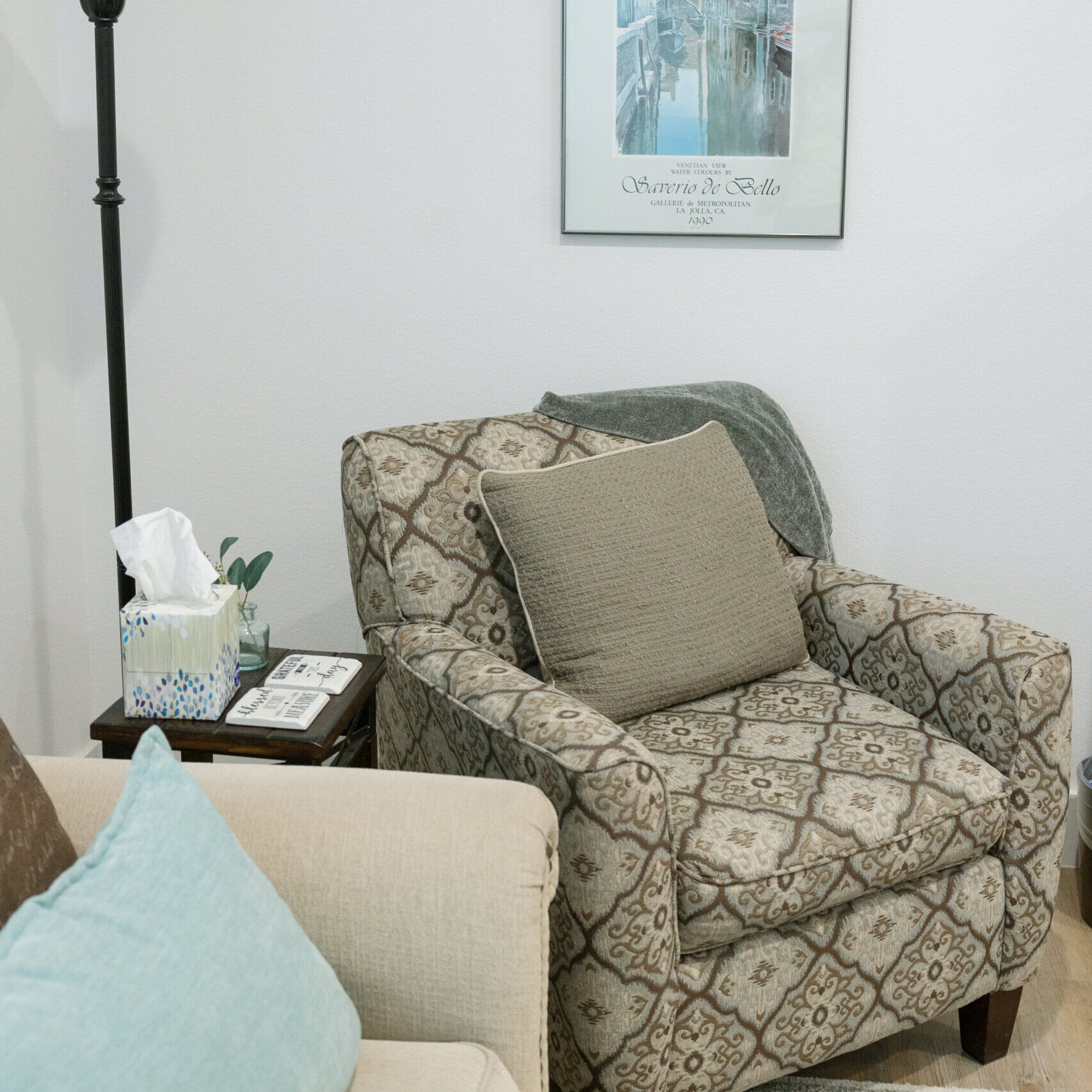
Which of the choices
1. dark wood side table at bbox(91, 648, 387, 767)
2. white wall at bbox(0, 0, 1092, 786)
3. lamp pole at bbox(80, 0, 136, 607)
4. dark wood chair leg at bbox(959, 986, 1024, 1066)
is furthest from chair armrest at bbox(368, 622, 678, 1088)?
white wall at bbox(0, 0, 1092, 786)

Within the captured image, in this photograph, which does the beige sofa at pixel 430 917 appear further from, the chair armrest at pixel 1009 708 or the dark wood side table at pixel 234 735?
the chair armrest at pixel 1009 708

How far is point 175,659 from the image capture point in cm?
143

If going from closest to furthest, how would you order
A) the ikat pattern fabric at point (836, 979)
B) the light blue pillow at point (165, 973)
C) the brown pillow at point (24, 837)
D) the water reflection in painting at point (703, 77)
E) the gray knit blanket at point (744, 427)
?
the light blue pillow at point (165, 973), the brown pillow at point (24, 837), the ikat pattern fabric at point (836, 979), the gray knit blanket at point (744, 427), the water reflection in painting at point (703, 77)

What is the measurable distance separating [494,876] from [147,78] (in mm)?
1746

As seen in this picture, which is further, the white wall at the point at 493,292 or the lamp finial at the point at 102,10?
the white wall at the point at 493,292

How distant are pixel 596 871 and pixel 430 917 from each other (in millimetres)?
298

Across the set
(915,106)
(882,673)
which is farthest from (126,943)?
(915,106)

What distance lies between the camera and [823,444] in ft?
7.31

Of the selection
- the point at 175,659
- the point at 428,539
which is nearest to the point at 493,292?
the point at 428,539

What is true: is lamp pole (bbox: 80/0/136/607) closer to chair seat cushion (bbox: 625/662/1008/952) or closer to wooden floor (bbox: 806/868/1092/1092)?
chair seat cushion (bbox: 625/662/1008/952)

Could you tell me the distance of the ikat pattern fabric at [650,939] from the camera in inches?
49.1

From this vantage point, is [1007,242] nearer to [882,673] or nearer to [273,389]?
[882,673]

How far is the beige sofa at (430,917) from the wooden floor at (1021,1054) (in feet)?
2.73

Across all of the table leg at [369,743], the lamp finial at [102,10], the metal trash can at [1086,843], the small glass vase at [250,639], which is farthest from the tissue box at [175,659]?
the metal trash can at [1086,843]
